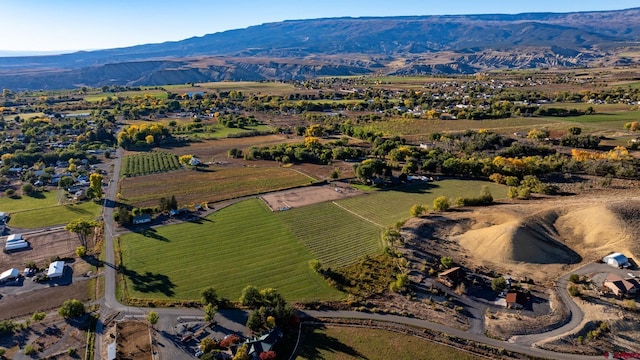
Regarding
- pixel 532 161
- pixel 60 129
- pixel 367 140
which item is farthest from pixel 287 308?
pixel 60 129

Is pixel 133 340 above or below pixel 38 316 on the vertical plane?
below

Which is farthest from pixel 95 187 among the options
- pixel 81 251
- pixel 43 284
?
pixel 43 284

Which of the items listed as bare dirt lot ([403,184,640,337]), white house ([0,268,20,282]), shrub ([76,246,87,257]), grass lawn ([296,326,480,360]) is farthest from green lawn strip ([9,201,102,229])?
bare dirt lot ([403,184,640,337])

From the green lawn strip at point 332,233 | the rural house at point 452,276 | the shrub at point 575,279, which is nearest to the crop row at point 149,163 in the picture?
the green lawn strip at point 332,233

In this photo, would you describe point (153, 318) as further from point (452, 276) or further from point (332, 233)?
point (452, 276)

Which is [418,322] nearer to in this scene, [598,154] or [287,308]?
[287,308]

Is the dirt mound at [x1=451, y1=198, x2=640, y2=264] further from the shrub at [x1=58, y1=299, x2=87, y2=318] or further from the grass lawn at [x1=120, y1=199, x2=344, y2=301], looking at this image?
the shrub at [x1=58, y1=299, x2=87, y2=318]
